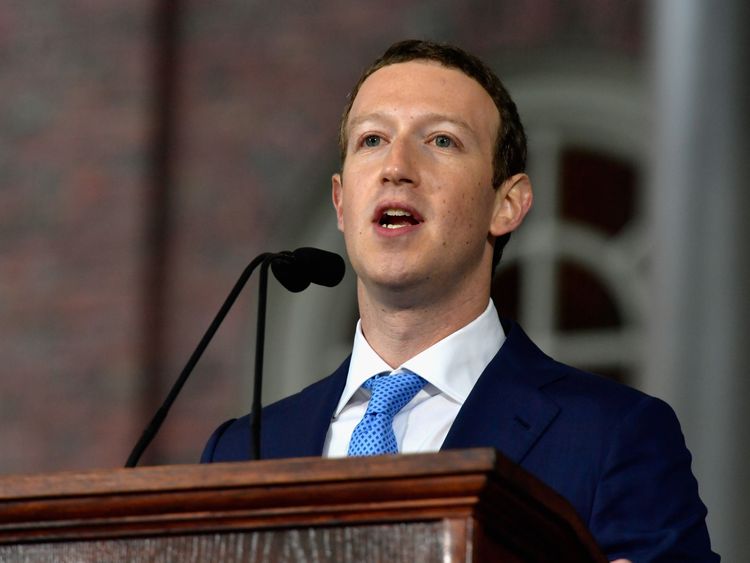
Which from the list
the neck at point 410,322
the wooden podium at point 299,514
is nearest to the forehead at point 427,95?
the neck at point 410,322

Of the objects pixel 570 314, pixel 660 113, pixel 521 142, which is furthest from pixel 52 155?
pixel 521 142

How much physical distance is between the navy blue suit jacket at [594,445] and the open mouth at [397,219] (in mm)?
234

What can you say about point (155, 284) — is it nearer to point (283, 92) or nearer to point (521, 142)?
point (283, 92)

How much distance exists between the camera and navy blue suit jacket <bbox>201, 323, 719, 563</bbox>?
7.29 feet

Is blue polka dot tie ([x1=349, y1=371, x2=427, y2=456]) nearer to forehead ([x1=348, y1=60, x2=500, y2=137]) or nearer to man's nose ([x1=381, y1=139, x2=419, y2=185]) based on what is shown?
man's nose ([x1=381, y1=139, x2=419, y2=185])

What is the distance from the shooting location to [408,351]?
260 centimetres

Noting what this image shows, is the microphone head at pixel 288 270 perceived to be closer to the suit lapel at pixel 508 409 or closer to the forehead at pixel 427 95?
the suit lapel at pixel 508 409

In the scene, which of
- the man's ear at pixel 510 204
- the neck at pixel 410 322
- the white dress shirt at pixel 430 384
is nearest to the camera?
the white dress shirt at pixel 430 384

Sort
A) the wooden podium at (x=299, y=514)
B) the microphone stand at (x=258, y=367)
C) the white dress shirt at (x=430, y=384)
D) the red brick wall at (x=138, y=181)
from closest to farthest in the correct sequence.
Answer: the wooden podium at (x=299, y=514) → the microphone stand at (x=258, y=367) → the white dress shirt at (x=430, y=384) → the red brick wall at (x=138, y=181)

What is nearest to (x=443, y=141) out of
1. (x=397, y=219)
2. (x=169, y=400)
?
(x=397, y=219)

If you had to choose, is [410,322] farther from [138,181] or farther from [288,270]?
[138,181]

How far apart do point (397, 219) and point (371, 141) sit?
0.16m

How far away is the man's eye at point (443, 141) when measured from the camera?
8.61ft

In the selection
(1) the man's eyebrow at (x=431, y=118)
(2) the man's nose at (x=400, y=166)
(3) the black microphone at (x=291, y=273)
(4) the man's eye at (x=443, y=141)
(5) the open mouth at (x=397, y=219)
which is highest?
(1) the man's eyebrow at (x=431, y=118)
